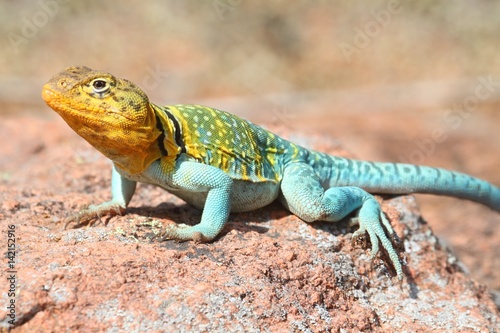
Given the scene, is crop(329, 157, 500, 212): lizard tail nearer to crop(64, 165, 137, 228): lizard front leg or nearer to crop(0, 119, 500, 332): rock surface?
crop(0, 119, 500, 332): rock surface

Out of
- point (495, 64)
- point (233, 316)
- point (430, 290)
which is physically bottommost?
point (233, 316)

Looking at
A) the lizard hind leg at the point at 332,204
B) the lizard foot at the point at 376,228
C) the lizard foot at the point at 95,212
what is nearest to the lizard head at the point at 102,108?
the lizard foot at the point at 95,212

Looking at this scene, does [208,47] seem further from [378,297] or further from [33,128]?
[378,297]

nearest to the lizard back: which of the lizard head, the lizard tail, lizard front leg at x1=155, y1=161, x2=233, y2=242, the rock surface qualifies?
lizard front leg at x1=155, y1=161, x2=233, y2=242

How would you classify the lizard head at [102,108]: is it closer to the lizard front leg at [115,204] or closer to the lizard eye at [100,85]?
the lizard eye at [100,85]

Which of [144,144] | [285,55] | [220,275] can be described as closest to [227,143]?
[144,144]

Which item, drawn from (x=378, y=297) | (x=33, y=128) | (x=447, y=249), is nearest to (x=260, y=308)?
(x=378, y=297)
